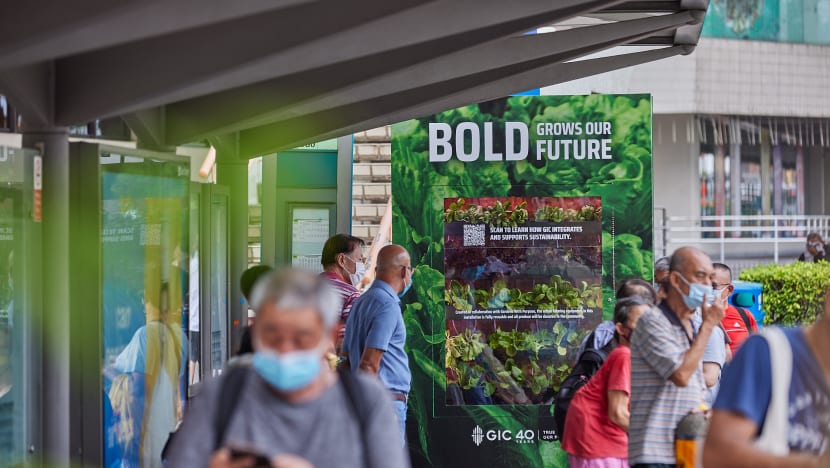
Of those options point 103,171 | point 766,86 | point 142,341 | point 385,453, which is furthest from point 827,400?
point 766,86

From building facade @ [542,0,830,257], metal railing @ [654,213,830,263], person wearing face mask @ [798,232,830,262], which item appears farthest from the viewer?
building facade @ [542,0,830,257]

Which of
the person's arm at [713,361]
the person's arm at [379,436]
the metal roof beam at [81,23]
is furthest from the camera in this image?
the person's arm at [713,361]

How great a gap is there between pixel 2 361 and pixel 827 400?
333 cm

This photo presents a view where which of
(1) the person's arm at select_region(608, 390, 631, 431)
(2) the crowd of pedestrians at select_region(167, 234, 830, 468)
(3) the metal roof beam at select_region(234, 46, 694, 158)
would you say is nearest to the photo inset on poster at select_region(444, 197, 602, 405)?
(3) the metal roof beam at select_region(234, 46, 694, 158)

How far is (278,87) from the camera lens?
605 centimetres

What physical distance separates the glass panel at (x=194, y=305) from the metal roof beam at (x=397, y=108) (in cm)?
94

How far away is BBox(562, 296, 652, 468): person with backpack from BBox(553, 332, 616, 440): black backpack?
0.30 meters

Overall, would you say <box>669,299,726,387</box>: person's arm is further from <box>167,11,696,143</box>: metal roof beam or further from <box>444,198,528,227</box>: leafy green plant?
<box>444,198,528,227</box>: leafy green plant

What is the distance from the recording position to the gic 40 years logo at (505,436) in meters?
9.09

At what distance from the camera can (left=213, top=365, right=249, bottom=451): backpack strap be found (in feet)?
9.62

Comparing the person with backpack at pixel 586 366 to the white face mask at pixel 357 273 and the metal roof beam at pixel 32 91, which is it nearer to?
the white face mask at pixel 357 273

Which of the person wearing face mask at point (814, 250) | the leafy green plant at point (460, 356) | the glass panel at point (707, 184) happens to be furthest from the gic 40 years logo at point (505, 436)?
the glass panel at point (707, 184)

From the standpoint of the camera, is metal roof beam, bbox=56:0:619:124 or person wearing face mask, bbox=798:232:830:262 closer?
metal roof beam, bbox=56:0:619:124

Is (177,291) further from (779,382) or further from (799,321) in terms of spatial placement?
(799,321)
